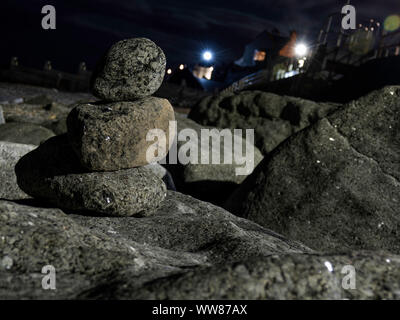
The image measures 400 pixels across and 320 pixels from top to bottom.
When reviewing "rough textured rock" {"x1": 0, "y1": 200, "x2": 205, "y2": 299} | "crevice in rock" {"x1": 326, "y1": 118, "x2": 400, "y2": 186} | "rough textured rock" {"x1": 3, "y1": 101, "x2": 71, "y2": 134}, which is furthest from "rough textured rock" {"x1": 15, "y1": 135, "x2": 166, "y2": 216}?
"rough textured rock" {"x1": 3, "y1": 101, "x2": 71, "y2": 134}

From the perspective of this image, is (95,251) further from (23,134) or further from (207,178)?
(23,134)

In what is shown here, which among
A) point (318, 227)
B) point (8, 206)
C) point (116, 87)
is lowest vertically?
point (318, 227)

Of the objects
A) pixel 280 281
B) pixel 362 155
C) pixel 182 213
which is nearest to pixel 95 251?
pixel 280 281

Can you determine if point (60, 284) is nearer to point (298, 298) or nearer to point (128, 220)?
point (298, 298)

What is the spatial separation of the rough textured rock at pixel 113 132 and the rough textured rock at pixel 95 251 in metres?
0.62

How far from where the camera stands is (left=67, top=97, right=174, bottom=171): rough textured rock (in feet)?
11.8

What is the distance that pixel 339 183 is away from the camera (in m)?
4.73

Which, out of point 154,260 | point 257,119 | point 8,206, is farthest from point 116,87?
point 257,119

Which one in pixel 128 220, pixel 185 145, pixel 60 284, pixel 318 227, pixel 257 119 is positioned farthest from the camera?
pixel 257 119

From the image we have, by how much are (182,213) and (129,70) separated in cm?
176

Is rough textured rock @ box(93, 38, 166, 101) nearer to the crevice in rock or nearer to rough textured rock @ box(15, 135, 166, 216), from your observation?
rough textured rock @ box(15, 135, 166, 216)

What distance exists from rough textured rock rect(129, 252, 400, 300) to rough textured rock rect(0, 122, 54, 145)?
6775 millimetres
